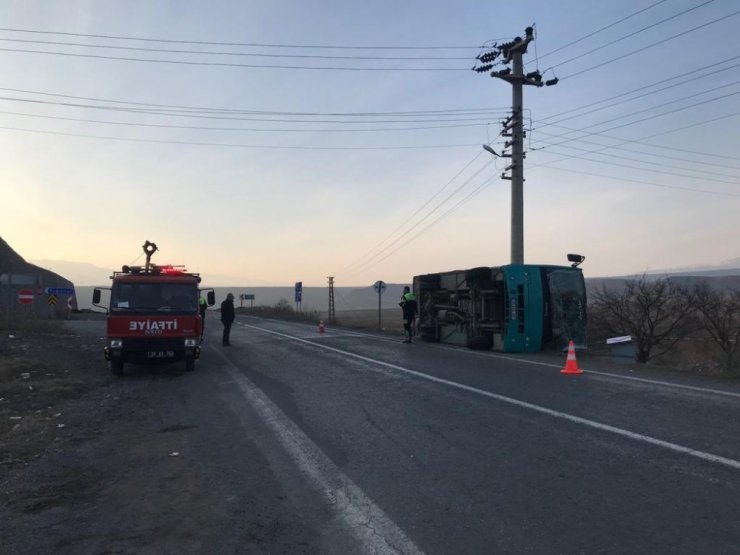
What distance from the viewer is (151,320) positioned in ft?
44.3

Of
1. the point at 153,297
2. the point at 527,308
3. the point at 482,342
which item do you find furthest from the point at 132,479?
the point at 482,342

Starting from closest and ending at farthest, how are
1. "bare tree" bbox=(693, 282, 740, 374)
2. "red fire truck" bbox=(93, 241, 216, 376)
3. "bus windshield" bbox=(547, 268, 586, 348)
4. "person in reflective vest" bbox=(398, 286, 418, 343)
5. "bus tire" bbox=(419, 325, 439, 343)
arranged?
"red fire truck" bbox=(93, 241, 216, 376), "bus windshield" bbox=(547, 268, 586, 348), "person in reflective vest" bbox=(398, 286, 418, 343), "bus tire" bbox=(419, 325, 439, 343), "bare tree" bbox=(693, 282, 740, 374)

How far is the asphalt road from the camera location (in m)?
4.29

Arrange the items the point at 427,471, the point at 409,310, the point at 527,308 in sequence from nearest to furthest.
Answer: the point at 427,471
the point at 527,308
the point at 409,310

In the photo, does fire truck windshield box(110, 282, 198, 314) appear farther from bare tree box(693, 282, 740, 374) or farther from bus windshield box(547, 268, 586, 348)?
bare tree box(693, 282, 740, 374)

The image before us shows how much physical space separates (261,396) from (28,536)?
6028mm

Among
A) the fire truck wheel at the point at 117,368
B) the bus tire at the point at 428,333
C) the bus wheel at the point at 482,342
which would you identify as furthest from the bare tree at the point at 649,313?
the fire truck wheel at the point at 117,368

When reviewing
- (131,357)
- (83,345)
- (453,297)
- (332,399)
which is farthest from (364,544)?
(83,345)

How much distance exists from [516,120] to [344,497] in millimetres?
25334

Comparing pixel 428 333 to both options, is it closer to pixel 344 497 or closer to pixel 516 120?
pixel 516 120

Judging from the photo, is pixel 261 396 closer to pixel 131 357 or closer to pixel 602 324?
pixel 131 357

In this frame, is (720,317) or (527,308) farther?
(720,317)

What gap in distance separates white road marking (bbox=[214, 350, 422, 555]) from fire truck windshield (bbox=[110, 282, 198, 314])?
20.7ft

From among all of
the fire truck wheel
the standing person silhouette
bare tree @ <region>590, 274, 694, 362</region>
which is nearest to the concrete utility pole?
bare tree @ <region>590, 274, 694, 362</region>
